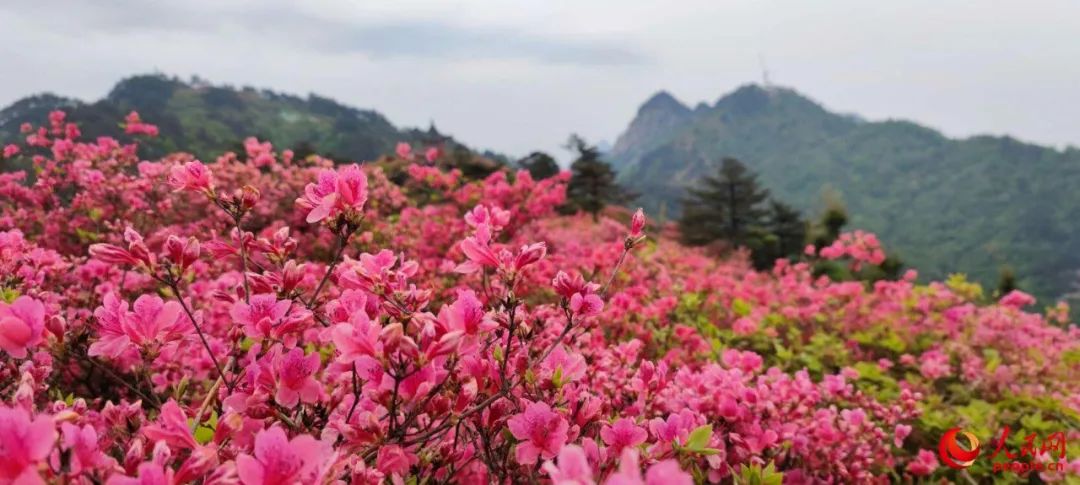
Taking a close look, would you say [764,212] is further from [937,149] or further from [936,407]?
[937,149]

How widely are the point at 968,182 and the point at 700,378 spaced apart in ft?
397

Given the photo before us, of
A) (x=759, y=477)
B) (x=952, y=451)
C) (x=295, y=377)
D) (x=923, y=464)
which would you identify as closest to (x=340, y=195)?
(x=295, y=377)

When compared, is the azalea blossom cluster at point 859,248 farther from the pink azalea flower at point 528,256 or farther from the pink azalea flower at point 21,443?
the pink azalea flower at point 21,443

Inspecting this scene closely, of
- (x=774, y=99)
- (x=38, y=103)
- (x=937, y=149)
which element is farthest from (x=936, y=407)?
(x=774, y=99)

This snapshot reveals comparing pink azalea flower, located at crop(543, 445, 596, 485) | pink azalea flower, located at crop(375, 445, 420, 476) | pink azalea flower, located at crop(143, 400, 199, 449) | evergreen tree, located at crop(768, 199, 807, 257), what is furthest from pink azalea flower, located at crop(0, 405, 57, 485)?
evergreen tree, located at crop(768, 199, 807, 257)

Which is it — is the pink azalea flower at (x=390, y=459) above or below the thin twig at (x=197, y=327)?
below

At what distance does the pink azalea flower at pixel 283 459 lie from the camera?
959mm

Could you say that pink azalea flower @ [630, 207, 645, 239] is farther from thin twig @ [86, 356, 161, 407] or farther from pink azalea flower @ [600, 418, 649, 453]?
thin twig @ [86, 356, 161, 407]

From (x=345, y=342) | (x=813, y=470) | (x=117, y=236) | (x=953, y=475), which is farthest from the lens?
(x=117, y=236)

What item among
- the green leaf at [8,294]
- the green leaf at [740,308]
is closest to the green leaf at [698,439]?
the green leaf at [8,294]

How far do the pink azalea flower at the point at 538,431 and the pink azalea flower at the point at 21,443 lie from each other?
817mm

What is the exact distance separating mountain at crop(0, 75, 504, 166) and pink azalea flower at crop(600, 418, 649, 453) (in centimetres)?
6274

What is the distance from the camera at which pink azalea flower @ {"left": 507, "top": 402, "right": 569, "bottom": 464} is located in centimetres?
131

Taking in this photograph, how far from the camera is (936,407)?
13.9 ft
